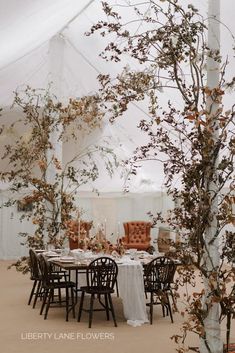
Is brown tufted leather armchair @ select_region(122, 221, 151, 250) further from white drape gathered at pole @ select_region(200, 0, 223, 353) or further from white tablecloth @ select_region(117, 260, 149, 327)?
white drape gathered at pole @ select_region(200, 0, 223, 353)

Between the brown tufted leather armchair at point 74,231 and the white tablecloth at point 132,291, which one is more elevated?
the brown tufted leather armchair at point 74,231

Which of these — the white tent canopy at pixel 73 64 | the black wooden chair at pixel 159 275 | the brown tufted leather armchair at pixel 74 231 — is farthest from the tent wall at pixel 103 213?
the black wooden chair at pixel 159 275

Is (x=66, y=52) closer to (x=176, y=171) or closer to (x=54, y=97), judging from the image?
(x=54, y=97)

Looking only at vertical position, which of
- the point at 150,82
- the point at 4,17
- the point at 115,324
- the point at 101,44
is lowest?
the point at 115,324

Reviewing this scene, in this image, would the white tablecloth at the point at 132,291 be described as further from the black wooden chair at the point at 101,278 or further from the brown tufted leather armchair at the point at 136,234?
the brown tufted leather armchair at the point at 136,234

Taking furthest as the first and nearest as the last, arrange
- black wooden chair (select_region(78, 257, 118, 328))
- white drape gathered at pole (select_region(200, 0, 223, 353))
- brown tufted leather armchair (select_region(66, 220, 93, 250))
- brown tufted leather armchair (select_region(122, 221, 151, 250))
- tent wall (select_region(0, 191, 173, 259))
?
1. tent wall (select_region(0, 191, 173, 259))
2. brown tufted leather armchair (select_region(122, 221, 151, 250))
3. brown tufted leather armchair (select_region(66, 220, 93, 250))
4. black wooden chair (select_region(78, 257, 118, 328))
5. white drape gathered at pole (select_region(200, 0, 223, 353))

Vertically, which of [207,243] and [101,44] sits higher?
[101,44]

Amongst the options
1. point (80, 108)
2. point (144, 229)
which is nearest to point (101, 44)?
point (80, 108)

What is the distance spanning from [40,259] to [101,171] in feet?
22.9

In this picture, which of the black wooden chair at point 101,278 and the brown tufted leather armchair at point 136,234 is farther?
the brown tufted leather armchair at point 136,234

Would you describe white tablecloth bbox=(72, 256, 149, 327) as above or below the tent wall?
below

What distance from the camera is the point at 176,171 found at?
423 centimetres

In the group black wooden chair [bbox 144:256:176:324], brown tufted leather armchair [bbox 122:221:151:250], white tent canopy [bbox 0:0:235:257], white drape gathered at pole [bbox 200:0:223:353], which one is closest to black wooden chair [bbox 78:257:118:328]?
black wooden chair [bbox 144:256:176:324]

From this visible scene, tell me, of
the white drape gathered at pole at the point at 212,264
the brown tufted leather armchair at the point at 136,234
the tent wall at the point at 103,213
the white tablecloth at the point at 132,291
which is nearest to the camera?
the white drape gathered at pole at the point at 212,264
